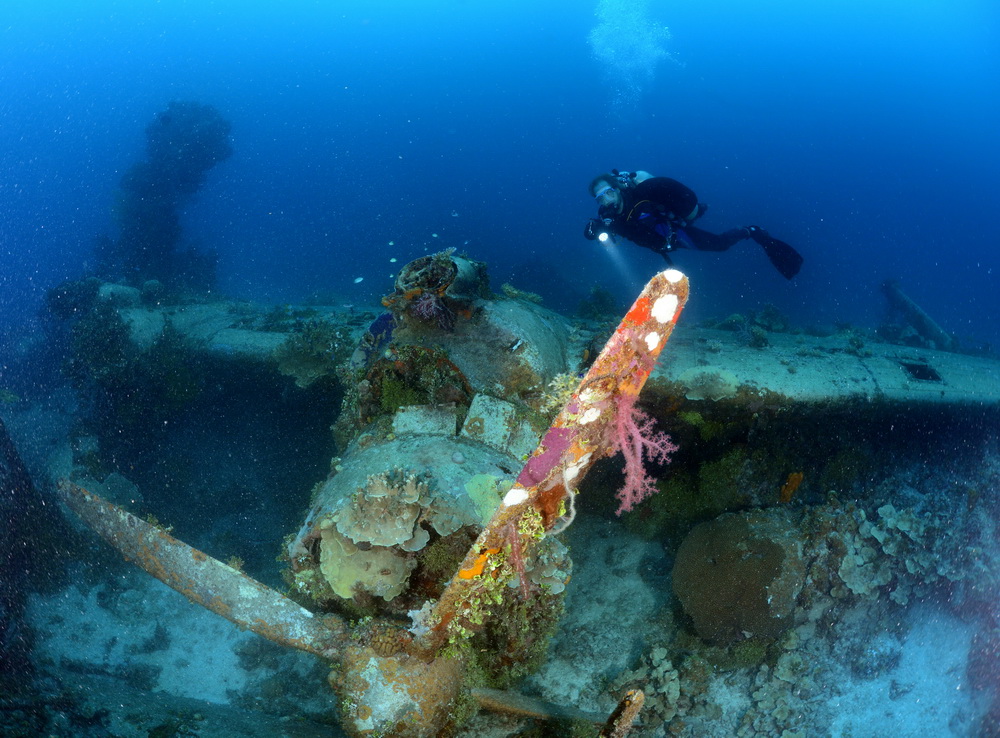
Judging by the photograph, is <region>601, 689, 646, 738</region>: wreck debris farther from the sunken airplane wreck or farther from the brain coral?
the brain coral

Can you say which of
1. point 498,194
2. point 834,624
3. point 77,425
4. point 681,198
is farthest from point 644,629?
point 498,194

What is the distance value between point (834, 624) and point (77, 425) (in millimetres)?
11748

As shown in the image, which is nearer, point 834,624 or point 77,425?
point 834,624

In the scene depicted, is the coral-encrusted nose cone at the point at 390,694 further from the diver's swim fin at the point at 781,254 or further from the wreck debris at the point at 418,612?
the diver's swim fin at the point at 781,254

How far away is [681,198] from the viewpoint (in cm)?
948

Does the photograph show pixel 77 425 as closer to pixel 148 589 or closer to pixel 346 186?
pixel 148 589

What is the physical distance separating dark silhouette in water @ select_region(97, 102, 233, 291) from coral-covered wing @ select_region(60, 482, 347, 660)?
18121 millimetres

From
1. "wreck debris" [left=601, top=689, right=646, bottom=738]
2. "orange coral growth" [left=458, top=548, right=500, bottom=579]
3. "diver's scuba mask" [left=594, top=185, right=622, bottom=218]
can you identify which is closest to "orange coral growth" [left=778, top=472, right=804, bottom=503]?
"wreck debris" [left=601, top=689, right=646, bottom=738]

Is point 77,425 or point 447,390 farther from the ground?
point 447,390

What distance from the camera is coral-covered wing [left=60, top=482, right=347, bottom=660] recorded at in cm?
326

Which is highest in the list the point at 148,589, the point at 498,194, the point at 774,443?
the point at 774,443

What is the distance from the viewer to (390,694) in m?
3.28

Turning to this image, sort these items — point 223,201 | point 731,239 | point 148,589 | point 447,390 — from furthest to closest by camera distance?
point 223,201, point 731,239, point 148,589, point 447,390

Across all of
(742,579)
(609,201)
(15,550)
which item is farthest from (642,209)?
(15,550)
